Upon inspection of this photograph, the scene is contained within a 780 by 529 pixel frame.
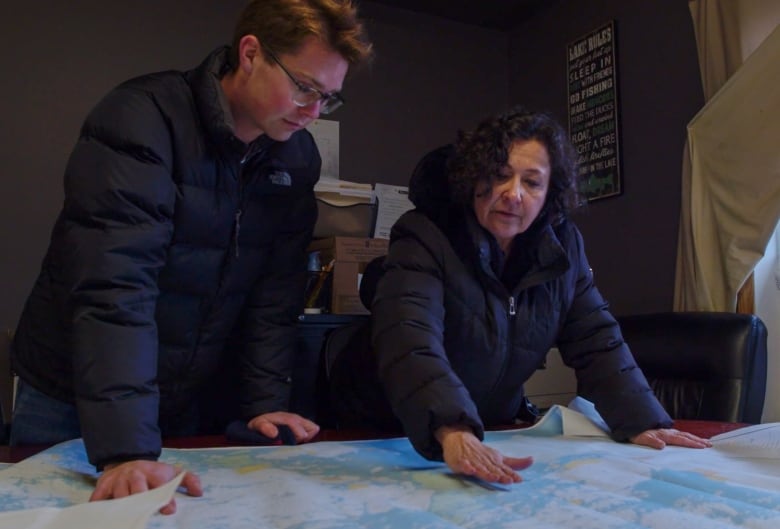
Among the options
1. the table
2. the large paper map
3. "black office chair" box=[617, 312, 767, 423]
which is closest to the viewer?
the large paper map

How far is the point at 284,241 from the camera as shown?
55.6 inches

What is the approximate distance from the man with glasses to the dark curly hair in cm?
32


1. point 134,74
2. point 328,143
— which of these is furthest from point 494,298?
point 134,74

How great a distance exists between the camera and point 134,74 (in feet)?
10.8

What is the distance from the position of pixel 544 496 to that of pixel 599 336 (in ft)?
2.21

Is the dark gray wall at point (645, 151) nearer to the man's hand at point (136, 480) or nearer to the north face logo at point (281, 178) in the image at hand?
the north face logo at point (281, 178)

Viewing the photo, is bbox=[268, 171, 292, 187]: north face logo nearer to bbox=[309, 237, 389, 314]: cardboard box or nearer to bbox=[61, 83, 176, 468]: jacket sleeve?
bbox=[61, 83, 176, 468]: jacket sleeve

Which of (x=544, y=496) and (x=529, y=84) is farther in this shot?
(x=529, y=84)

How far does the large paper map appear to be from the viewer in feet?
2.64

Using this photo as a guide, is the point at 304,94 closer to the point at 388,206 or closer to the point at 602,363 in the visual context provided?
the point at 602,363

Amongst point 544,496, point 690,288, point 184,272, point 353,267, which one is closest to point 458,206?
point 184,272

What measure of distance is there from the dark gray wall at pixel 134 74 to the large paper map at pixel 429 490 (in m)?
1.71

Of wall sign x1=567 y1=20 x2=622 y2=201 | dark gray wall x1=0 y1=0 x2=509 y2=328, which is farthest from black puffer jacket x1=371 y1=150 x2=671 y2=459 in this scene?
wall sign x1=567 y1=20 x2=622 y2=201

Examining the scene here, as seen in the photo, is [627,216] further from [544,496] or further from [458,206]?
[544,496]
